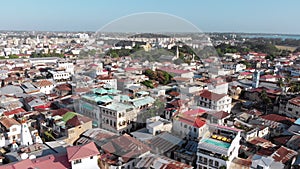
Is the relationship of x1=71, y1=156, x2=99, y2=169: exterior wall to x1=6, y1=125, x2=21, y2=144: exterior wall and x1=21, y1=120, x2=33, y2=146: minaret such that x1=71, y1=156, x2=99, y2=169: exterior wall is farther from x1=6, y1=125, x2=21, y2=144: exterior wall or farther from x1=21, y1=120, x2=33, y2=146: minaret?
x1=6, y1=125, x2=21, y2=144: exterior wall

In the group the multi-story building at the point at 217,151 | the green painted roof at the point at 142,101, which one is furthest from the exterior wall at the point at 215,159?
the green painted roof at the point at 142,101

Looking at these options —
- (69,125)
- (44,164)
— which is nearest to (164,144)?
(44,164)

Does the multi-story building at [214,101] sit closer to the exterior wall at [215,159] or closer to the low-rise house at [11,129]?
the exterior wall at [215,159]

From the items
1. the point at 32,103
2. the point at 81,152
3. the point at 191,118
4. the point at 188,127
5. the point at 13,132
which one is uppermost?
the point at 191,118

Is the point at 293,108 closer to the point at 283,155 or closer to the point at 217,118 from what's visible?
the point at 217,118

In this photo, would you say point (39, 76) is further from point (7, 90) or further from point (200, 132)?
point (200, 132)

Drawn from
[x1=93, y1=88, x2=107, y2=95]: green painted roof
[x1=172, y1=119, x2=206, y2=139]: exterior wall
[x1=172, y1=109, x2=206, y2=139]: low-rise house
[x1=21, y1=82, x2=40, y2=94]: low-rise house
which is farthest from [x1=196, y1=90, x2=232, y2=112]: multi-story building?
[x1=21, y1=82, x2=40, y2=94]: low-rise house
